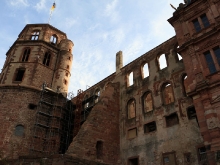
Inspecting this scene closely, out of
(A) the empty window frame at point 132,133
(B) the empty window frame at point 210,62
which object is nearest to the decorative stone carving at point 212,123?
(B) the empty window frame at point 210,62

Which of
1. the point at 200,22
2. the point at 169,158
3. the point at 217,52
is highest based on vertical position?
the point at 200,22

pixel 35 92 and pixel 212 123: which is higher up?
pixel 35 92

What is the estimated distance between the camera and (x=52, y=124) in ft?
73.3

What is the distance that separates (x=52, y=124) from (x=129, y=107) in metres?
7.59

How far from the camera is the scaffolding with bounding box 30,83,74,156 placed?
20872 mm

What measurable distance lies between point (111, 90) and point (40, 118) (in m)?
7.22

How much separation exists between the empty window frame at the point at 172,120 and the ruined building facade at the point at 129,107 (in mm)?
73

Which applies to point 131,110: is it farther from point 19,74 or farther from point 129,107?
point 19,74

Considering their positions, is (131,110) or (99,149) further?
(131,110)

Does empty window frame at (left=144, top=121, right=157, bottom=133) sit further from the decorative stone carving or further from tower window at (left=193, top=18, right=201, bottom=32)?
tower window at (left=193, top=18, right=201, bottom=32)

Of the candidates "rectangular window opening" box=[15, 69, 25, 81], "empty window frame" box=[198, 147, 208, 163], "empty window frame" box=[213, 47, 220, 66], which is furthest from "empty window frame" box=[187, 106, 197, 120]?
"rectangular window opening" box=[15, 69, 25, 81]

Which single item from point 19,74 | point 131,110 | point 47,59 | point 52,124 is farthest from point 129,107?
point 19,74

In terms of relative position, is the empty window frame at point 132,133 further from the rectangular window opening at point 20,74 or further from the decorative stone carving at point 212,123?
the rectangular window opening at point 20,74

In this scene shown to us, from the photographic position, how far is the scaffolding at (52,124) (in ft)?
68.5
